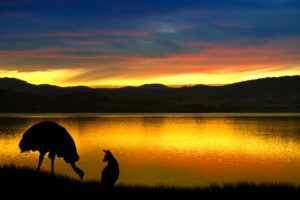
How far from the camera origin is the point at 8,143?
51.8m

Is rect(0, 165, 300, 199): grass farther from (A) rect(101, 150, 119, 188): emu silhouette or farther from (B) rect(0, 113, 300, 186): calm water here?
(B) rect(0, 113, 300, 186): calm water

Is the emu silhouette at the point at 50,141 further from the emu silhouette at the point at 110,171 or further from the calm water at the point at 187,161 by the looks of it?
the calm water at the point at 187,161

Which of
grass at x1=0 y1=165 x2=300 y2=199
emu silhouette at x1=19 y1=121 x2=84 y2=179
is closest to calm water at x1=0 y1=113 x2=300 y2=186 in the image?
grass at x1=0 y1=165 x2=300 y2=199

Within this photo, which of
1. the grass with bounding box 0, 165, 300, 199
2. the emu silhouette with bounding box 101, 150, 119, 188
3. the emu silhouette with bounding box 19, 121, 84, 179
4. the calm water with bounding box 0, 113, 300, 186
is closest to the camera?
the emu silhouette with bounding box 101, 150, 119, 188

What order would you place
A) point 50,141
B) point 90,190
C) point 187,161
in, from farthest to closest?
point 187,161, point 50,141, point 90,190

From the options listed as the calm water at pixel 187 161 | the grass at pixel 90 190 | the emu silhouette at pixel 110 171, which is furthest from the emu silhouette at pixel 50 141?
the calm water at pixel 187 161

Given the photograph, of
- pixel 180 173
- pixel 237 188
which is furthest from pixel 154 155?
pixel 237 188

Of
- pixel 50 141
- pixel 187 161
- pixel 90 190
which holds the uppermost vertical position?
pixel 50 141

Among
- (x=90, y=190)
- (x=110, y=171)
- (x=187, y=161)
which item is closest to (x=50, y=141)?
(x=90, y=190)

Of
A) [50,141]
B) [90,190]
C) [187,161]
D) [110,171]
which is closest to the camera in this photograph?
[110,171]

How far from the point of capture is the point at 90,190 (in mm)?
15047

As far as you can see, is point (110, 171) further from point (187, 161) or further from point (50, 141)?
point (187, 161)

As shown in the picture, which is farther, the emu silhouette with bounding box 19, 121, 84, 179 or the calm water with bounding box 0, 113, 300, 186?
the calm water with bounding box 0, 113, 300, 186

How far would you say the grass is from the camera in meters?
14.3
